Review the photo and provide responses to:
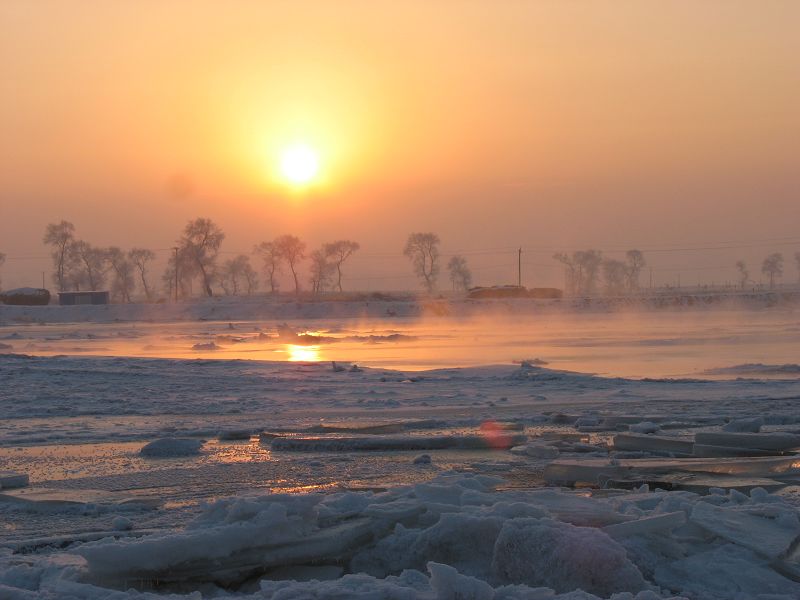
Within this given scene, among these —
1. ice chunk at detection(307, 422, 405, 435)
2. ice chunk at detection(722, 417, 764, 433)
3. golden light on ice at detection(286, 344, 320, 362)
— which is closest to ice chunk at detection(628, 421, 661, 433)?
ice chunk at detection(722, 417, 764, 433)

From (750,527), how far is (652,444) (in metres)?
3.52

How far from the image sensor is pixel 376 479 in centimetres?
751

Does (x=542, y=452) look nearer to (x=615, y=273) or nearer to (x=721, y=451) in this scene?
(x=721, y=451)

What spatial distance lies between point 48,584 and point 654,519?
2.98m

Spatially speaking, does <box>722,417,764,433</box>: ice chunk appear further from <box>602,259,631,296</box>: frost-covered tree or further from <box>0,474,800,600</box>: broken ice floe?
<box>602,259,631,296</box>: frost-covered tree

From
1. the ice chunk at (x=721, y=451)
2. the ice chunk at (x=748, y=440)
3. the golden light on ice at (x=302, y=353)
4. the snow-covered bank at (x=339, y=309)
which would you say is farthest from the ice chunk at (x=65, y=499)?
the snow-covered bank at (x=339, y=309)

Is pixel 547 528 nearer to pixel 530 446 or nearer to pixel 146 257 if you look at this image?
pixel 530 446

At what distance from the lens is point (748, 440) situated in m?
8.43

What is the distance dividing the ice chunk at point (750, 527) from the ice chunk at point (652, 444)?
3019 millimetres

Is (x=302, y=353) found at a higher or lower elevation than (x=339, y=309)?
lower

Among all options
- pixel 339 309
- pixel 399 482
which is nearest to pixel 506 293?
pixel 339 309

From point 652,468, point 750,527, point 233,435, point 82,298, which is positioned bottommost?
point 233,435

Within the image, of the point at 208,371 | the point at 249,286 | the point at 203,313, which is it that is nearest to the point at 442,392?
the point at 208,371

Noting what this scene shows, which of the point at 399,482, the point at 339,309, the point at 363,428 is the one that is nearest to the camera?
the point at 399,482
